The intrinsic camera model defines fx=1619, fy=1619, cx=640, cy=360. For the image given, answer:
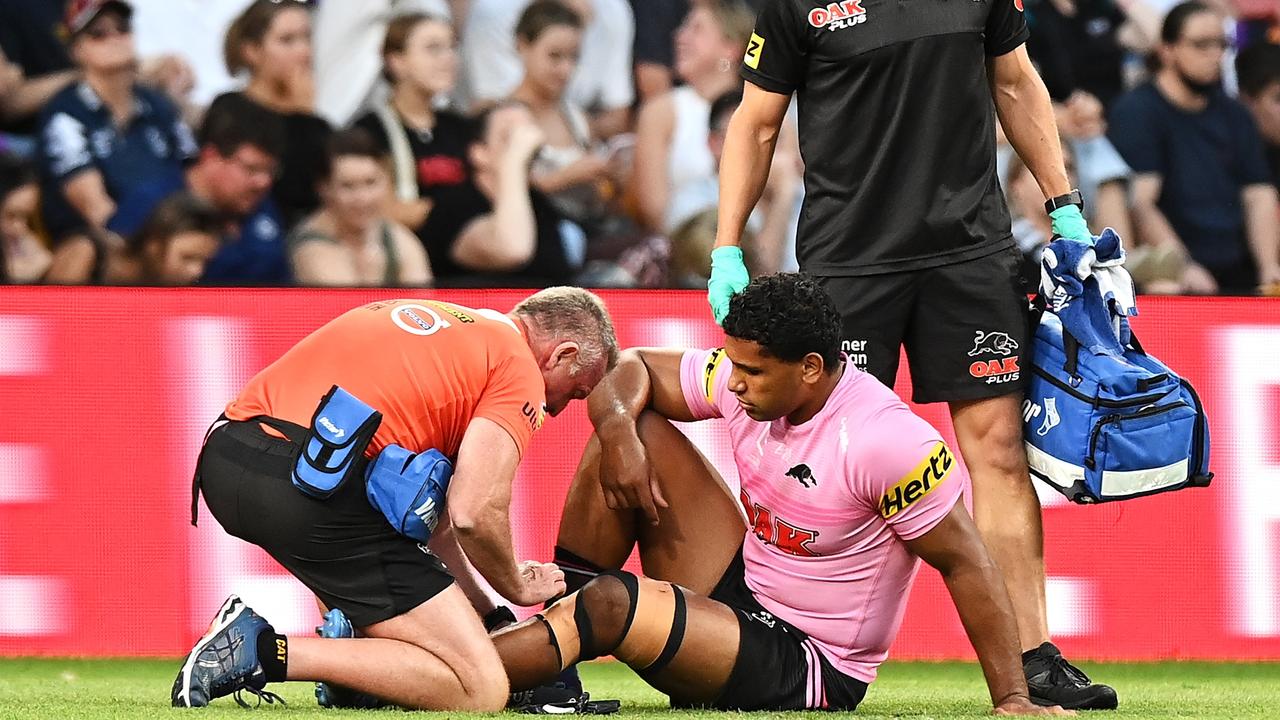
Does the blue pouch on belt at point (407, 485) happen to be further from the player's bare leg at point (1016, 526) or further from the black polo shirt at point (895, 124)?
the player's bare leg at point (1016, 526)

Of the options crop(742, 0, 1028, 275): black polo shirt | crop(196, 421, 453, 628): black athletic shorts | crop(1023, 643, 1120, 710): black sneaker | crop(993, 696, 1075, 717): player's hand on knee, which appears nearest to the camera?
crop(993, 696, 1075, 717): player's hand on knee

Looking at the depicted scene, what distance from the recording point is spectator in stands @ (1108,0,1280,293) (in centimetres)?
699

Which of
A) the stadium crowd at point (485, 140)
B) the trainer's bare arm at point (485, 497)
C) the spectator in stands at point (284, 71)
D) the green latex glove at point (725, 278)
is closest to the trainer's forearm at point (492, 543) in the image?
the trainer's bare arm at point (485, 497)

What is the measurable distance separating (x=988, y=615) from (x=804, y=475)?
21.3 inches

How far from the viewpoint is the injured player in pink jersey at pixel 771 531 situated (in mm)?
3768

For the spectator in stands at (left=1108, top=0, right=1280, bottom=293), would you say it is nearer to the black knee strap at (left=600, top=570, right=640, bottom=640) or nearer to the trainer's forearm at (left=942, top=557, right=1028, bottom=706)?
the trainer's forearm at (left=942, top=557, right=1028, bottom=706)

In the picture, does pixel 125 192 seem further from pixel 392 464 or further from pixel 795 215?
pixel 392 464

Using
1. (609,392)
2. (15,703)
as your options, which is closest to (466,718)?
(609,392)

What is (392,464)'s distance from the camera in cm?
398

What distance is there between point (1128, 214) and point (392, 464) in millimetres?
4225

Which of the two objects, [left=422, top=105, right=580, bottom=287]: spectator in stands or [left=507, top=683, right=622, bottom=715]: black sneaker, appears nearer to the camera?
[left=507, top=683, right=622, bottom=715]: black sneaker

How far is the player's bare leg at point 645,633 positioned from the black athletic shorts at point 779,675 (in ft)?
0.11

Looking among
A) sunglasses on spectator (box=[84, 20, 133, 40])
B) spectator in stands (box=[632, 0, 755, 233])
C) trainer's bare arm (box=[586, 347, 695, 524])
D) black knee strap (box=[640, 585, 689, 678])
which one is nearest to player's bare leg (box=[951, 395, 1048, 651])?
trainer's bare arm (box=[586, 347, 695, 524])

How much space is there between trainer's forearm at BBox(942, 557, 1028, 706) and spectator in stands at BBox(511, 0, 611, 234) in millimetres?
3412
